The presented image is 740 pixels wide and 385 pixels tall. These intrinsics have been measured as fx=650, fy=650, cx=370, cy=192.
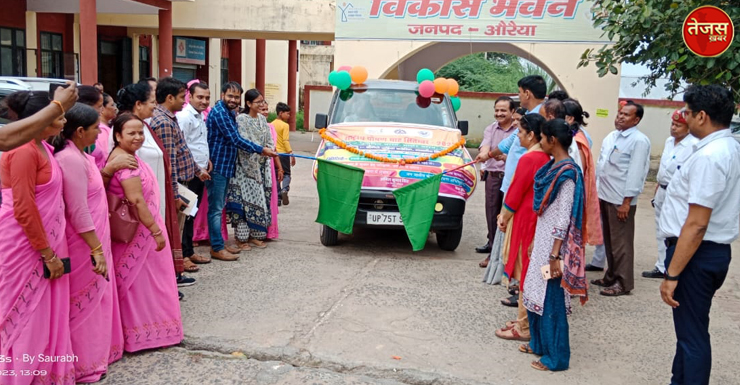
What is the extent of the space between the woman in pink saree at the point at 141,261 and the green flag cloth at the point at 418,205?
2.94 m

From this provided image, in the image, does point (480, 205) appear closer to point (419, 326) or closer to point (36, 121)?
point (419, 326)

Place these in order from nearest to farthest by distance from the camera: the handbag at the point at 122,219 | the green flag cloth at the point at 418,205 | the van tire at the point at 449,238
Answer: the handbag at the point at 122,219, the green flag cloth at the point at 418,205, the van tire at the point at 449,238

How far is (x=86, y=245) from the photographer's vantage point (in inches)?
143

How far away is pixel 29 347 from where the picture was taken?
10.9 ft

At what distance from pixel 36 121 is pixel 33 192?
66 cm

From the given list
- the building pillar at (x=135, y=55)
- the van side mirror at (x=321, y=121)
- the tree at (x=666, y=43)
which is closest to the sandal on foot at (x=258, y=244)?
the van side mirror at (x=321, y=121)

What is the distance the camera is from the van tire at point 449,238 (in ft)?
23.3

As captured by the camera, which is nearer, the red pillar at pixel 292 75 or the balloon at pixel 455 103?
the balloon at pixel 455 103

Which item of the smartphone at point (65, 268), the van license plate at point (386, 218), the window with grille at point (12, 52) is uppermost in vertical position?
the window with grille at point (12, 52)

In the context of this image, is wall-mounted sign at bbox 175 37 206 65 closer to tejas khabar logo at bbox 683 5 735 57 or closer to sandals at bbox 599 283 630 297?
tejas khabar logo at bbox 683 5 735 57

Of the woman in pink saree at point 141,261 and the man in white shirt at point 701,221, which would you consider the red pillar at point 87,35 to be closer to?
the woman in pink saree at point 141,261

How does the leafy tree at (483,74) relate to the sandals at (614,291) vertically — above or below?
above

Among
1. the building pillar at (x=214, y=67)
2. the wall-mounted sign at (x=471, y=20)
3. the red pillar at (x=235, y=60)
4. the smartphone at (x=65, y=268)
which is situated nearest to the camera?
the smartphone at (x=65, y=268)

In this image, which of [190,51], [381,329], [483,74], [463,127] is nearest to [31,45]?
[190,51]
